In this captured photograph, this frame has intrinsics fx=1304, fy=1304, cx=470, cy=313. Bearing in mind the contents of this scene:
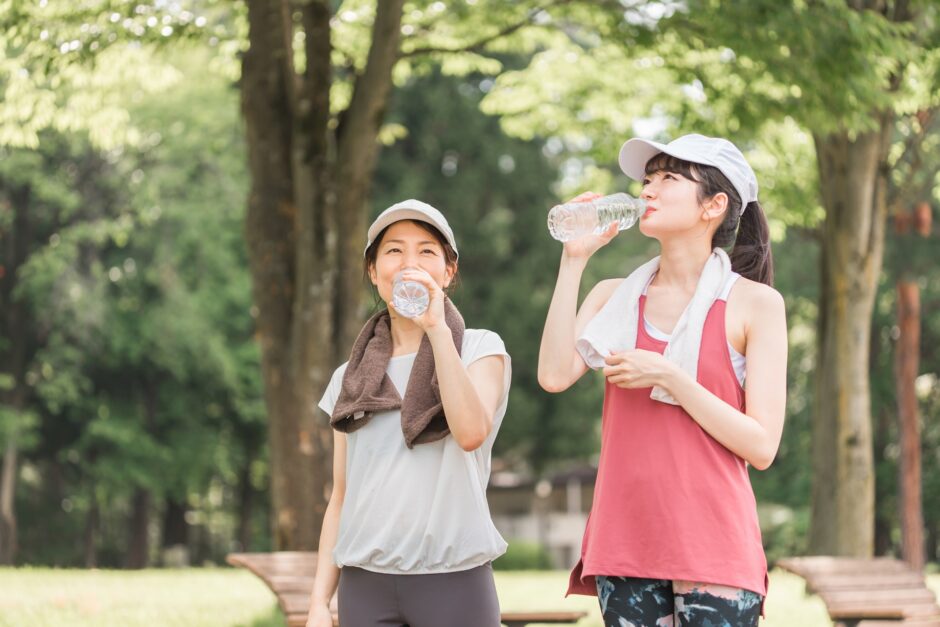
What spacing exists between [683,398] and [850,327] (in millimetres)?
11277

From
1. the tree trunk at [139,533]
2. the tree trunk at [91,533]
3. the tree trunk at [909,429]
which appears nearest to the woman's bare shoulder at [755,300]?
the tree trunk at [909,429]

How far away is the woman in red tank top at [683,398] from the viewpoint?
115 inches

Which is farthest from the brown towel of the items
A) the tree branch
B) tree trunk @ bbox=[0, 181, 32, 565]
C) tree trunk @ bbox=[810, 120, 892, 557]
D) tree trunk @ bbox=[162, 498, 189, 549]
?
tree trunk @ bbox=[162, 498, 189, 549]

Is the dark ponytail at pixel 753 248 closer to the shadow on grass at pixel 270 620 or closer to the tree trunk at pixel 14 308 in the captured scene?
the shadow on grass at pixel 270 620

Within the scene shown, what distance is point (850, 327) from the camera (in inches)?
537

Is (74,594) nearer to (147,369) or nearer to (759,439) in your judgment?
(759,439)

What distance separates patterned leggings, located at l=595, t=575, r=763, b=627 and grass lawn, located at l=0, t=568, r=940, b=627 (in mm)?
7176

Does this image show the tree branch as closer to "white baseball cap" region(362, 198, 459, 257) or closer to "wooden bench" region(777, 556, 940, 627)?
"wooden bench" region(777, 556, 940, 627)

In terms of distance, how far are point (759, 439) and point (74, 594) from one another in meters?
10.6

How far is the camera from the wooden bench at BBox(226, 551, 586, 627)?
23.0 ft

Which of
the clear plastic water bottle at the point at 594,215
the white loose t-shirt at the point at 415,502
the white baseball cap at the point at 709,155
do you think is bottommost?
the white loose t-shirt at the point at 415,502

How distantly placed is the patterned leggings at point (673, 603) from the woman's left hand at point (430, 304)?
713 mm

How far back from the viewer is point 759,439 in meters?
2.96

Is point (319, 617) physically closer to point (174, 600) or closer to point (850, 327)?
point (174, 600)
